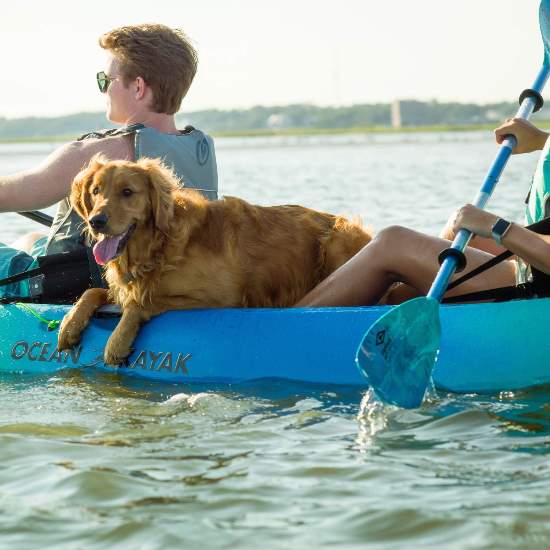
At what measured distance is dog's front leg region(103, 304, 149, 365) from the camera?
20.1ft

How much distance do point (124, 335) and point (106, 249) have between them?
55 centimetres

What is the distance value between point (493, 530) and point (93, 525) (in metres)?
1.41

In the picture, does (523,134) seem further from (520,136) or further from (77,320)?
(77,320)

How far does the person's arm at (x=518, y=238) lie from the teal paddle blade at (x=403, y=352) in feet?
1.32

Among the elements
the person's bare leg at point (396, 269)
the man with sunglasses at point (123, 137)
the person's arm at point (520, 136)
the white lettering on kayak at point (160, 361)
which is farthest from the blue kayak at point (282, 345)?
the person's arm at point (520, 136)

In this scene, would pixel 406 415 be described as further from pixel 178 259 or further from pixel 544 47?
pixel 544 47

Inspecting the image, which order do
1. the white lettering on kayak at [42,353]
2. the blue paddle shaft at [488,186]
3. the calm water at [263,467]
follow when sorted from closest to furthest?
1. the calm water at [263,467]
2. the blue paddle shaft at [488,186]
3. the white lettering on kayak at [42,353]

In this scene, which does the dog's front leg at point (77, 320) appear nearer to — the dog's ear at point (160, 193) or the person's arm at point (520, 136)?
the dog's ear at point (160, 193)

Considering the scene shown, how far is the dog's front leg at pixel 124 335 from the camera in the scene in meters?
6.11

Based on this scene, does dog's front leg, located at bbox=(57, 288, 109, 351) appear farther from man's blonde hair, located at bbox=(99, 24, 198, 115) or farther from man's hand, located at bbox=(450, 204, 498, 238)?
man's hand, located at bbox=(450, 204, 498, 238)

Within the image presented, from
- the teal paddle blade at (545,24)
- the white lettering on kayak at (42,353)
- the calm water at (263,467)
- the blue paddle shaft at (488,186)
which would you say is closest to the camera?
the calm water at (263,467)

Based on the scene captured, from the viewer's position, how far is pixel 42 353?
6.50 m

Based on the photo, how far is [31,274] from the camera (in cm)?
645

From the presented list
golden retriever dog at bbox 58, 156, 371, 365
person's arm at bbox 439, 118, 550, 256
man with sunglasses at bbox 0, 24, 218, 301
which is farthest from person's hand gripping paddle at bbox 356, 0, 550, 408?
man with sunglasses at bbox 0, 24, 218, 301
